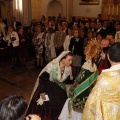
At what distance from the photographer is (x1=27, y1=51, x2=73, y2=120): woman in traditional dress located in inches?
150

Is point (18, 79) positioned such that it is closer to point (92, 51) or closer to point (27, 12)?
point (92, 51)

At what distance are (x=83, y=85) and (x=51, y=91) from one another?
0.68 meters

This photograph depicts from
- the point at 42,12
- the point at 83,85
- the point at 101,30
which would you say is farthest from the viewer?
the point at 42,12

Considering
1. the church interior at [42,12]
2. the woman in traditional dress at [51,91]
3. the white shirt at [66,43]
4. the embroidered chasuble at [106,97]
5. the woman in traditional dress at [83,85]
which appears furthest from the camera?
the church interior at [42,12]

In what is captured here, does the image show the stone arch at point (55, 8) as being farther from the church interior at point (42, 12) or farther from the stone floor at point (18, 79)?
the stone floor at point (18, 79)

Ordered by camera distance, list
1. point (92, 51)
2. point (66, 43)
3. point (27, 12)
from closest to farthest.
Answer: point (92, 51)
point (66, 43)
point (27, 12)

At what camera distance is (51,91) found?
3812 millimetres

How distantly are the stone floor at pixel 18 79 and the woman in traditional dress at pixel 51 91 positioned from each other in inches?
76.7

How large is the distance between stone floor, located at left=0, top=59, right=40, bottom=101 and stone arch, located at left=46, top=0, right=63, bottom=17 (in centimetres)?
703

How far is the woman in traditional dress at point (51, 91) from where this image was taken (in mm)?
3801

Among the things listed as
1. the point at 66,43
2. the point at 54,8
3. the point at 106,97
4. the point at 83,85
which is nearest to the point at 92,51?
the point at 83,85

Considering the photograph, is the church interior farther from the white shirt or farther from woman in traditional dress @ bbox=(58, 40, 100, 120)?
woman in traditional dress @ bbox=(58, 40, 100, 120)

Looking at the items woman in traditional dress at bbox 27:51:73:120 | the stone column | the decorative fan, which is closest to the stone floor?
woman in traditional dress at bbox 27:51:73:120

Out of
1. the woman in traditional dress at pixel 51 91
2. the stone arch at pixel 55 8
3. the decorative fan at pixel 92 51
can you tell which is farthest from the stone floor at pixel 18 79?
the stone arch at pixel 55 8
